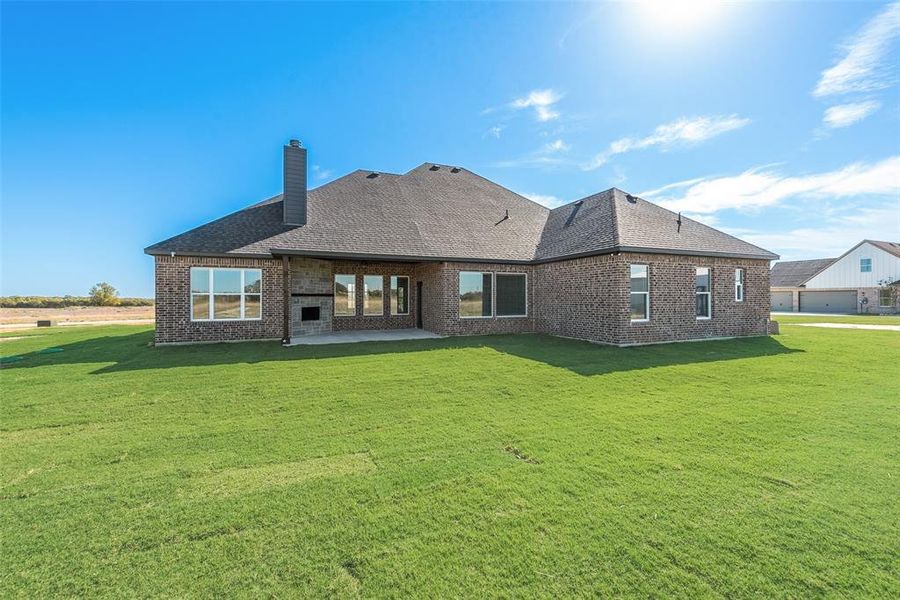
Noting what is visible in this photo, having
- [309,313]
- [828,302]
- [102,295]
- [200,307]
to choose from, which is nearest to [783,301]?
[828,302]

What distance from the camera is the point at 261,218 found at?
1317cm

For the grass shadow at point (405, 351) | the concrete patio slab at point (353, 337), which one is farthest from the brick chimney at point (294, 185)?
the grass shadow at point (405, 351)

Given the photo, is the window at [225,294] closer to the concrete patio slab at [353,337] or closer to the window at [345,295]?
the concrete patio slab at [353,337]

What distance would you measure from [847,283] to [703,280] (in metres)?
34.8

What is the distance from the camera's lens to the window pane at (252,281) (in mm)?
11906

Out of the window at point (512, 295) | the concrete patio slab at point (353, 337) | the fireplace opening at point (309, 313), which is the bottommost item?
the concrete patio slab at point (353, 337)

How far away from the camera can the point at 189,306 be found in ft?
37.1

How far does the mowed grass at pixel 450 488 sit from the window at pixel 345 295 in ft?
26.6

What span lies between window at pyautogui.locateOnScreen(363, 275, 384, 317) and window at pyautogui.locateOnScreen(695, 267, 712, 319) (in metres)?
11.4

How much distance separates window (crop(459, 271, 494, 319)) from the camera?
13.3 meters

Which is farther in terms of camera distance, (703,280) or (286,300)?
(703,280)

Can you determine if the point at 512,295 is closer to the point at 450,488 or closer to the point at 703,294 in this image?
the point at 703,294

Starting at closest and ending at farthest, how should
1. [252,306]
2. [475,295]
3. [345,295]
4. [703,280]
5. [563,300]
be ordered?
[252,306]
[703,280]
[563,300]
[475,295]
[345,295]

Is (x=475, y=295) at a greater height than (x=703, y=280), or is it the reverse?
(x=703, y=280)
